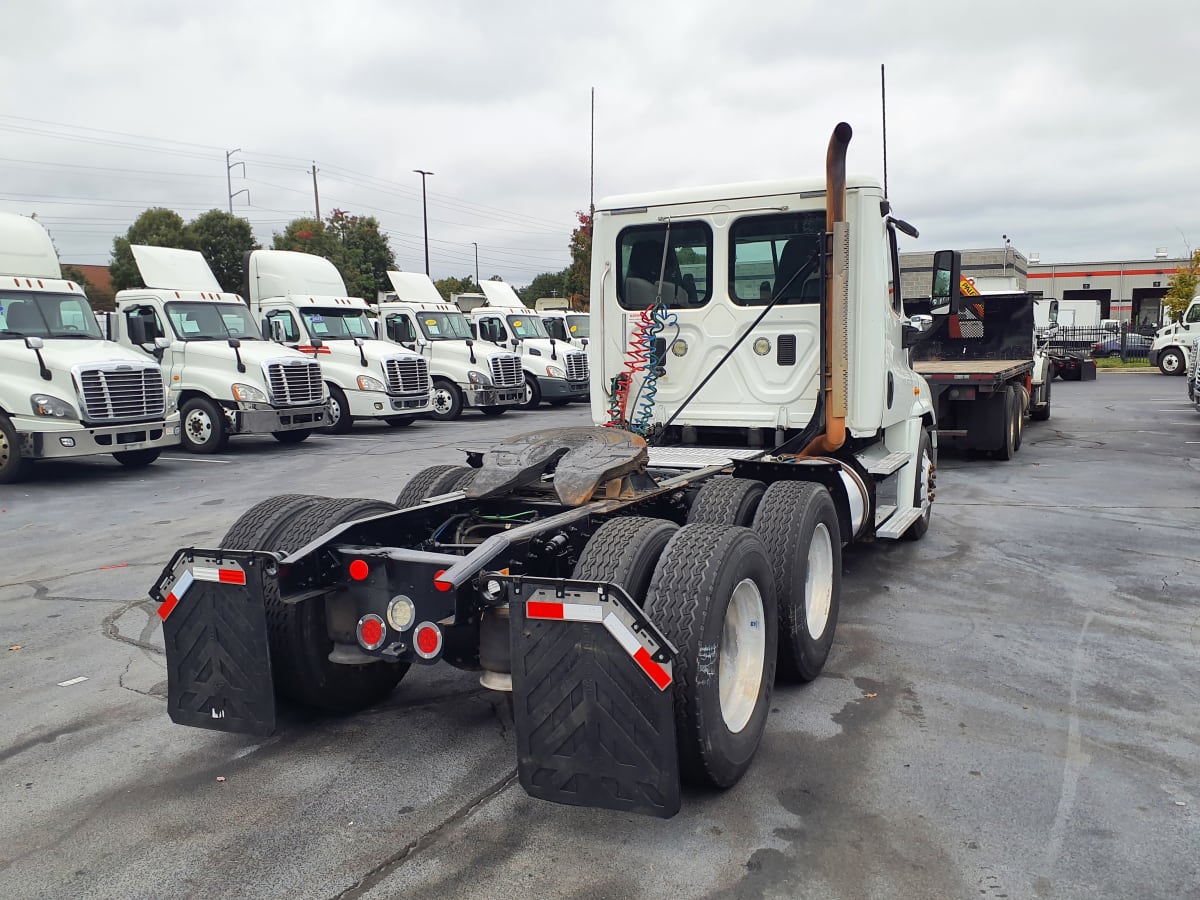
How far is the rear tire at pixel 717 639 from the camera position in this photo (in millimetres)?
3299

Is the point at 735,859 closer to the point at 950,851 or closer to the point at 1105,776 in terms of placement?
the point at 950,851

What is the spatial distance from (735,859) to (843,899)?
0.38 m

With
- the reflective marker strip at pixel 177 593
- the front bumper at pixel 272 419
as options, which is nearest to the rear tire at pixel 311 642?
the reflective marker strip at pixel 177 593

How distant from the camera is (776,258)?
6.46 m

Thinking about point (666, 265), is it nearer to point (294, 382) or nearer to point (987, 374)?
point (987, 374)

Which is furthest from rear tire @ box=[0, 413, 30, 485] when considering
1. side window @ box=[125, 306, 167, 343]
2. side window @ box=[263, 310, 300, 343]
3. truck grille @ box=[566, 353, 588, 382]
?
truck grille @ box=[566, 353, 588, 382]

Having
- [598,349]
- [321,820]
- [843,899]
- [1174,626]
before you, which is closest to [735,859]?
[843,899]

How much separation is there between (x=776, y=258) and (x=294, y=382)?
10.4m

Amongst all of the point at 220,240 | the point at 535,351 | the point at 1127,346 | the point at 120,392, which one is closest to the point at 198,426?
the point at 120,392

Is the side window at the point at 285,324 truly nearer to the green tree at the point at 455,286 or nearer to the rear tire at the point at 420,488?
the rear tire at the point at 420,488

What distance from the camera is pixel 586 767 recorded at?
10.1ft

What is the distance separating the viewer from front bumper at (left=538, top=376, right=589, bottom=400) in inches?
875

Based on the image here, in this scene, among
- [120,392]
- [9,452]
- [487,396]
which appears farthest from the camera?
[487,396]

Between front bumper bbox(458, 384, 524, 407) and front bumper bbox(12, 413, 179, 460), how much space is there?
8.43 m
